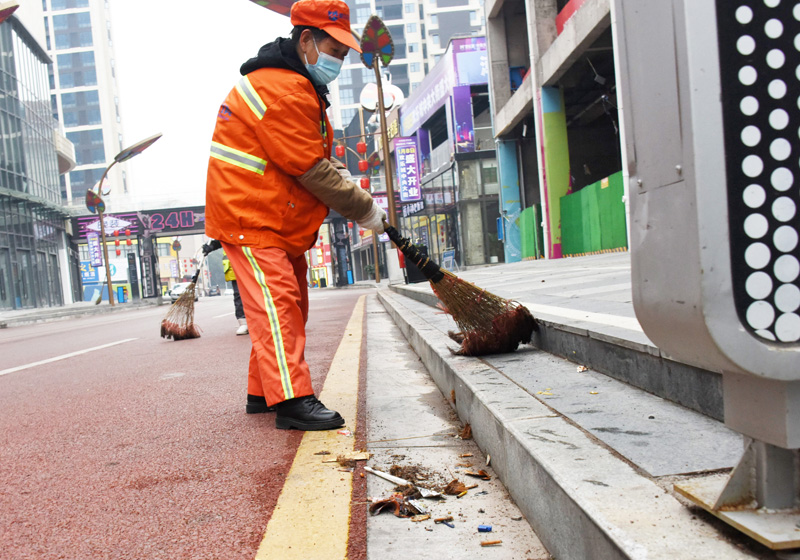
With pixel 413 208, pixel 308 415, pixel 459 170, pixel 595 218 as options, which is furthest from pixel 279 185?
pixel 413 208

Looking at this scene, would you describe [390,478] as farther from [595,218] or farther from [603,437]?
[595,218]

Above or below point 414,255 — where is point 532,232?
above

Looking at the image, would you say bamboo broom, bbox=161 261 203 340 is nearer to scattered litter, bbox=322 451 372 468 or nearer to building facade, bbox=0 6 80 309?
scattered litter, bbox=322 451 372 468

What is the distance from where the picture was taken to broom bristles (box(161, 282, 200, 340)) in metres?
8.53

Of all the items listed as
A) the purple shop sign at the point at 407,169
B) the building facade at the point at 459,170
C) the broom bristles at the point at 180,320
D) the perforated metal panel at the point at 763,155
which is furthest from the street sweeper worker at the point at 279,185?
the purple shop sign at the point at 407,169

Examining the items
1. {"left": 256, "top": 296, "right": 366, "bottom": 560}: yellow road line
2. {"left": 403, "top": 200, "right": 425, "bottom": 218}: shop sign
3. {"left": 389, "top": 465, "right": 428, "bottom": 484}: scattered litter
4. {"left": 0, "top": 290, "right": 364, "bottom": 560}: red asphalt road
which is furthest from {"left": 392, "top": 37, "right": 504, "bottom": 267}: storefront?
{"left": 389, "top": 465, "right": 428, "bottom": 484}: scattered litter

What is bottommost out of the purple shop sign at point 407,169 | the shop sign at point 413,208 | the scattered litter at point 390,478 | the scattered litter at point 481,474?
the scattered litter at point 481,474

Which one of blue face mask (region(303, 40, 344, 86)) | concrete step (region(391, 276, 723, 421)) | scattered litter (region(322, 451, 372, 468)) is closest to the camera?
concrete step (region(391, 276, 723, 421))

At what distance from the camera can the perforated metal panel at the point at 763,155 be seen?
1.00m

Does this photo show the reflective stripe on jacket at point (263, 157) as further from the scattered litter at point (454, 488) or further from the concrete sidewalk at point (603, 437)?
the scattered litter at point (454, 488)

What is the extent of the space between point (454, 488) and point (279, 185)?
5.27 ft

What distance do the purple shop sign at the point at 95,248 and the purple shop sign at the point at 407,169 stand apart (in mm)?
25834

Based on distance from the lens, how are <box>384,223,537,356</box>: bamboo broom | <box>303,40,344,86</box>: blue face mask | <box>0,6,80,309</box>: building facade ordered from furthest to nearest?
<box>0,6,80,309</box>: building facade
<box>384,223,537,356</box>: bamboo broom
<box>303,40,344,86</box>: blue face mask

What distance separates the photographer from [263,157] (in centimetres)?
311
